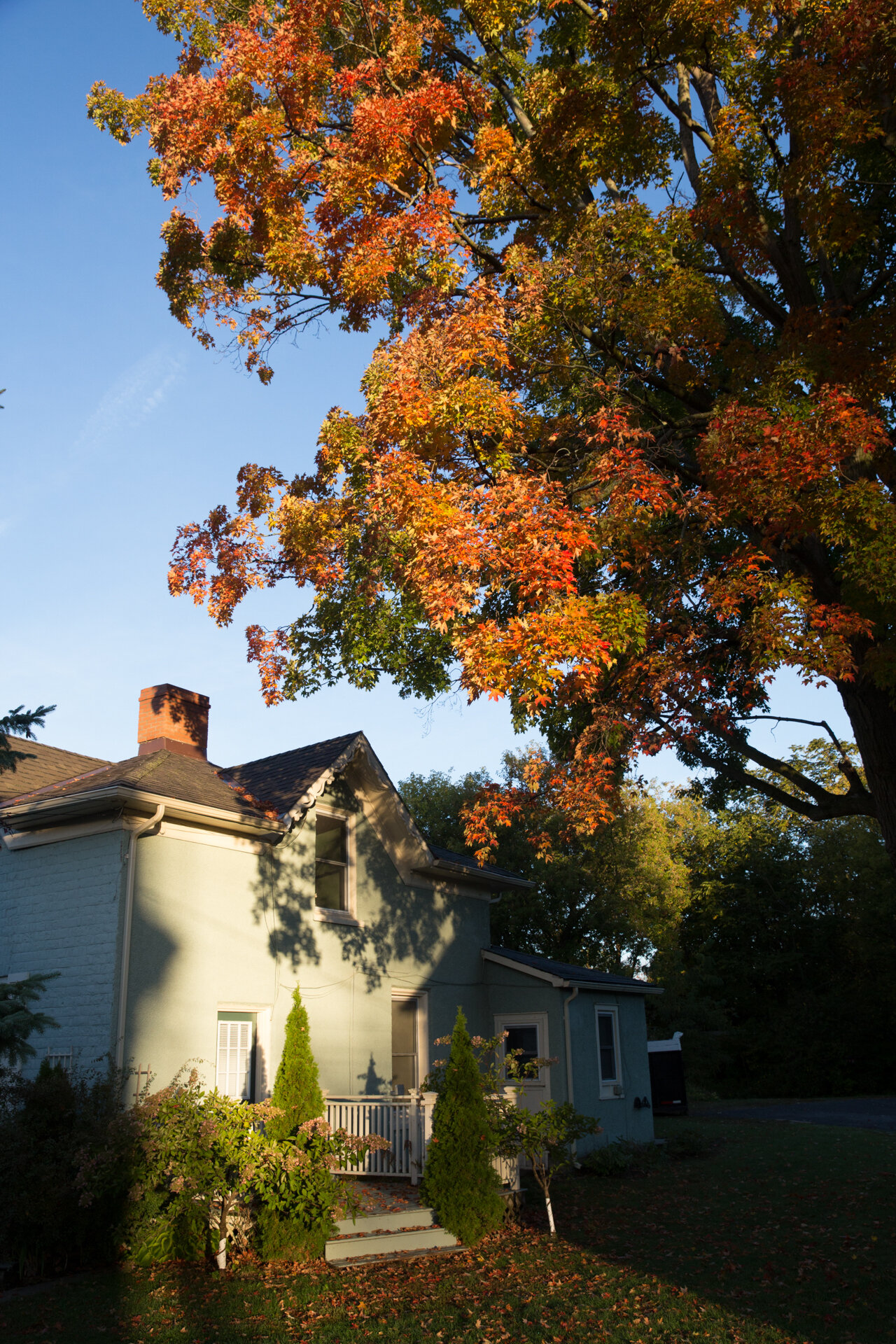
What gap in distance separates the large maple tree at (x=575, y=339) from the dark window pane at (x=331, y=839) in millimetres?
3367

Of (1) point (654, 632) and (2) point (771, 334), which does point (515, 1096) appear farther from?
(2) point (771, 334)

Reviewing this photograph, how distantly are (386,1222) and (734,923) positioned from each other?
3444cm

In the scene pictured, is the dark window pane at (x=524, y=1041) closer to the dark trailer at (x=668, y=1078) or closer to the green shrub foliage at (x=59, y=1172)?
the green shrub foliage at (x=59, y=1172)

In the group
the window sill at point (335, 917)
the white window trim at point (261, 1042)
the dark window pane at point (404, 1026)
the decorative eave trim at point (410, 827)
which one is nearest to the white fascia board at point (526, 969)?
the decorative eave trim at point (410, 827)

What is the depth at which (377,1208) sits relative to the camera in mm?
11875

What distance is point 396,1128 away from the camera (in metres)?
13.9

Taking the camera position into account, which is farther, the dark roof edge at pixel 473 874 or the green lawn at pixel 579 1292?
the dark roof edge at pixel 473 874

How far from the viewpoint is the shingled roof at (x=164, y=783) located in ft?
43.0

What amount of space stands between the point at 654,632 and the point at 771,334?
5998 millimetres

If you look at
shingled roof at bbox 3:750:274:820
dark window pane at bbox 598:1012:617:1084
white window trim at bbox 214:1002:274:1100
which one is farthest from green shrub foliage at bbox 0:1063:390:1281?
dark window pane at bbox 598:1012:617:1084

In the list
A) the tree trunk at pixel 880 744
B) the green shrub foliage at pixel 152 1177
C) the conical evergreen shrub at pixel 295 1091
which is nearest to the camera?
the green shrub foliage at pixel 152 1177

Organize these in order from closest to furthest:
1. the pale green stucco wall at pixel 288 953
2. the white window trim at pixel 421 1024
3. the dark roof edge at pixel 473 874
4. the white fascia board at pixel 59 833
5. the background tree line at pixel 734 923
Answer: the pale green stucco wall at pixel 288 953, the white fascia board at pixel 59 833, the white window trim at pixel 421 1024, the dark roof edge at pixel 473 874, the background tree line at pixel 734 923

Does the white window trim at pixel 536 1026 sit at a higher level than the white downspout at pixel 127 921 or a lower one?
lower

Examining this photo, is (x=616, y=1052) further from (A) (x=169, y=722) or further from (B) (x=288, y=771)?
(A) (x=169, y=722)
